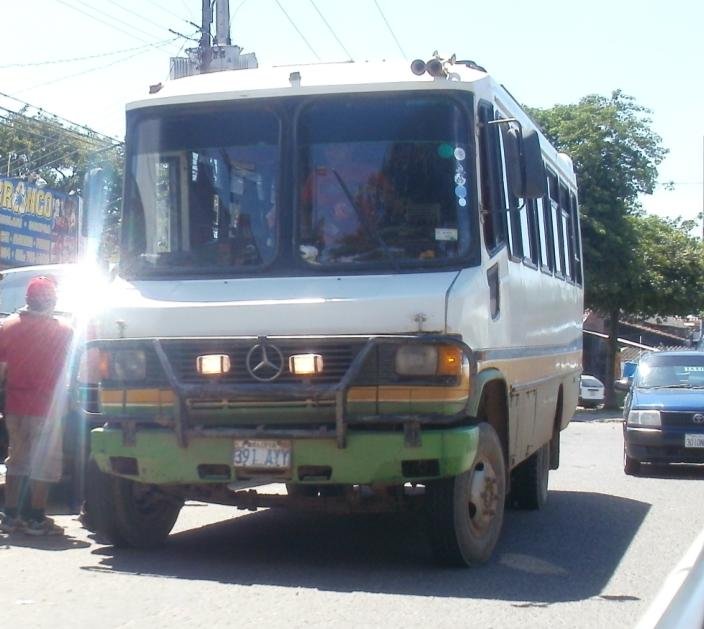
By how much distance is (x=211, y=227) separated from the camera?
8.27 m

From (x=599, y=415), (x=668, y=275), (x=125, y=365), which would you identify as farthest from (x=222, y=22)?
(x=668, y=275)

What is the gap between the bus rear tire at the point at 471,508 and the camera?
25.1ft

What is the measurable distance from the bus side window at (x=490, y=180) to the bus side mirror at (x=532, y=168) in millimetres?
178

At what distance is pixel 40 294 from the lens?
30.2ft

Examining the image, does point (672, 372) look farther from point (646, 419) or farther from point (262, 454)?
point (262, 454)

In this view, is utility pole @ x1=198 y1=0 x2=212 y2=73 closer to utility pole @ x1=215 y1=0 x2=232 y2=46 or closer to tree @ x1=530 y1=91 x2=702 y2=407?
utility pole @ x1=215 y1=0 x2=232 y2=46

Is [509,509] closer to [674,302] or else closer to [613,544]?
[613,544]

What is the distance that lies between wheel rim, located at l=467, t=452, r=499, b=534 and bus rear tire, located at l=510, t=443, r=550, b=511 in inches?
124

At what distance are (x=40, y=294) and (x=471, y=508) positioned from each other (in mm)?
3480

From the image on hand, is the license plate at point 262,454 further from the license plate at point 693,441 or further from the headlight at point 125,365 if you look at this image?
the license plate at point 693,441

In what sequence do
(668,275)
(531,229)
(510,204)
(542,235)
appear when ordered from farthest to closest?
1. (668,275)
2. (542,235)
3. (531,229)
4. (510,204)

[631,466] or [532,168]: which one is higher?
[532,168]

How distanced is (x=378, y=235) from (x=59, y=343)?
2.77 metres

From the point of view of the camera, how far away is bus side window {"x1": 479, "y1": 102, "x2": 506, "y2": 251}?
8.05 meters
